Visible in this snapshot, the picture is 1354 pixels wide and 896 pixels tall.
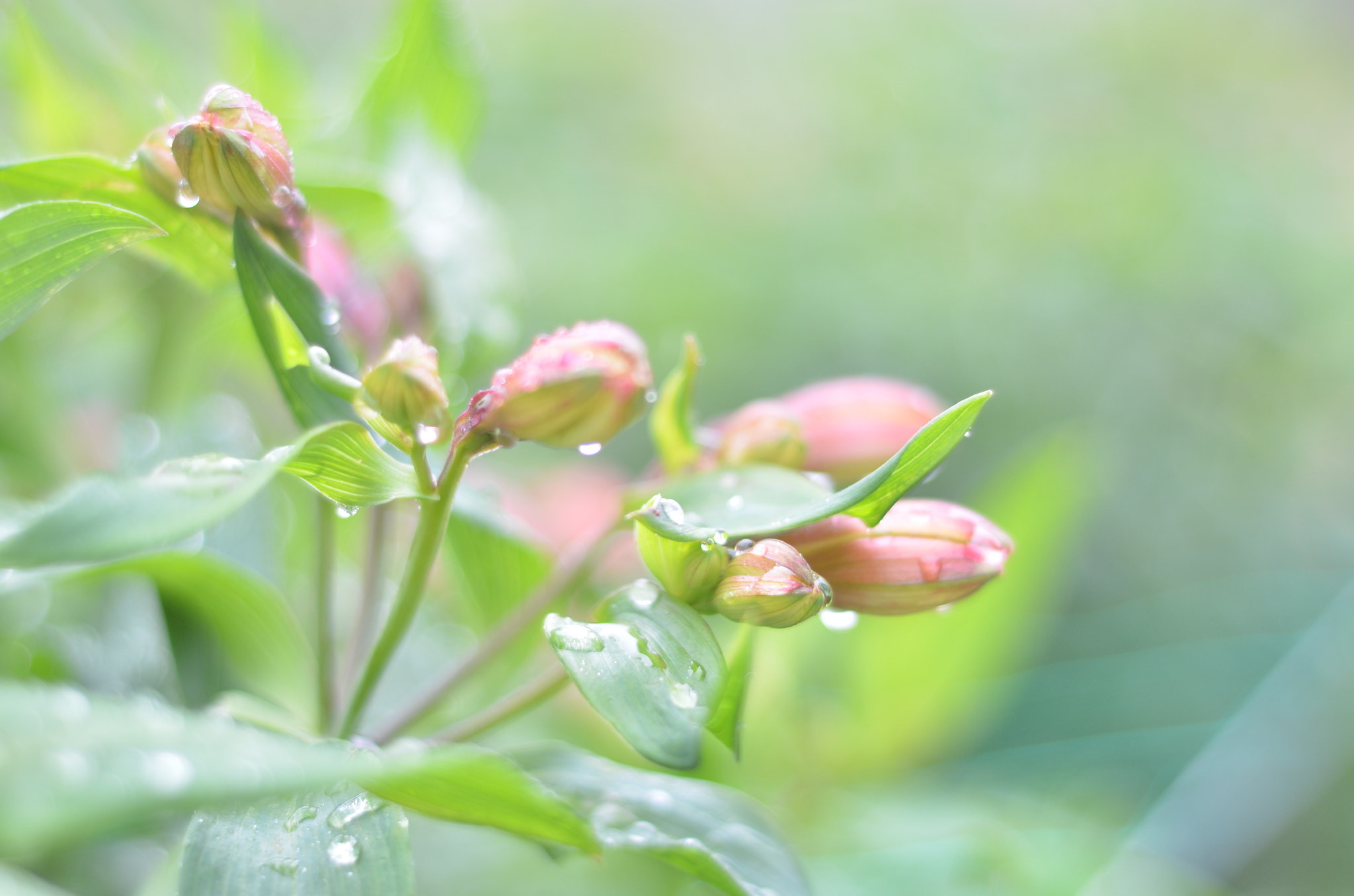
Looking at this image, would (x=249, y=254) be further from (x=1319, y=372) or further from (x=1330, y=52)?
(x=1330, y=52)

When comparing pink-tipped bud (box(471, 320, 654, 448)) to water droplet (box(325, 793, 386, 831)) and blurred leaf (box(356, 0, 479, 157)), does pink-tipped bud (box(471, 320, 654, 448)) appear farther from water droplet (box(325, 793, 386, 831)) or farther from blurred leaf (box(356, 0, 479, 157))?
blurred leaf (box(356, 0, 479, 157))

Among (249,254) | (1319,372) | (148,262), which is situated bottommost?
(249,254)

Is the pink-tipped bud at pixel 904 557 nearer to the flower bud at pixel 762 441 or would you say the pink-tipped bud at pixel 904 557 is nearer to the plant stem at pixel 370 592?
the flower bud at pixel 762 441

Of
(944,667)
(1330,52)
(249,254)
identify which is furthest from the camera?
(1330,52)

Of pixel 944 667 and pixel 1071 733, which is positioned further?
pixel 1071 733

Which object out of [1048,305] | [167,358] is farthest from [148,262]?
[1048,305]

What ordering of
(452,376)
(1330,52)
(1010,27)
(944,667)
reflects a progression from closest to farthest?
1. (452,376)
2. (944,667)
3. (1010,27)
4. (1330,52)

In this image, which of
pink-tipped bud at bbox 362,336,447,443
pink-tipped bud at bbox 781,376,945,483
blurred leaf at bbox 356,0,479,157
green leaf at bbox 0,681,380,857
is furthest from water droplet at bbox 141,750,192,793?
blurred leaf at bbox 356,0,479,157
